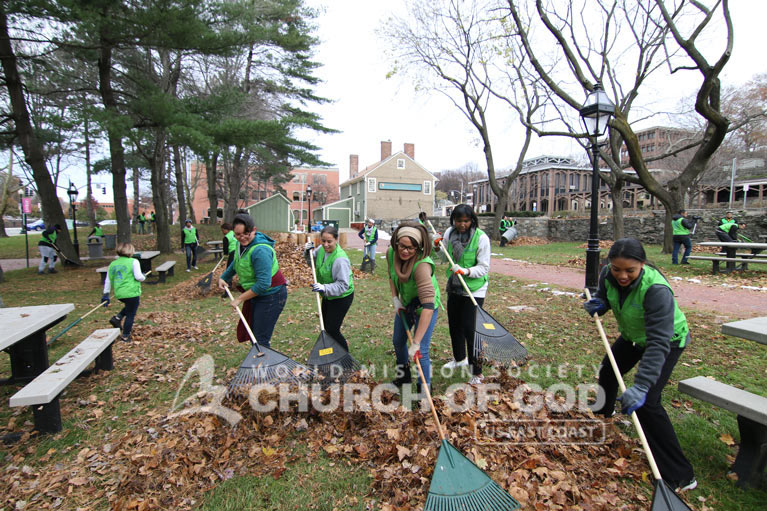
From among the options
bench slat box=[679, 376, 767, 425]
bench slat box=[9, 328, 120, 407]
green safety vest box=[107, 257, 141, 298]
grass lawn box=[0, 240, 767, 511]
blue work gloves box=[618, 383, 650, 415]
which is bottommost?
grass lawn box=[0, 240, 767, 511]

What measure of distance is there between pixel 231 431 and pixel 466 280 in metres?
2.59

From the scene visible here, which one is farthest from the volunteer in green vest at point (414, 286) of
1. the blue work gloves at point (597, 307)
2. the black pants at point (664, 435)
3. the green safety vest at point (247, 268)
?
the black pants at point (664, 435)

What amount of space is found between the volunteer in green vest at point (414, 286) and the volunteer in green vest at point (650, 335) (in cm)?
130

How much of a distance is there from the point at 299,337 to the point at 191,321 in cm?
262

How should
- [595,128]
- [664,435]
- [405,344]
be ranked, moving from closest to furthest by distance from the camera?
[664,435], [405,344], [595,128]

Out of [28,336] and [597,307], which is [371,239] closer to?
[28,336]

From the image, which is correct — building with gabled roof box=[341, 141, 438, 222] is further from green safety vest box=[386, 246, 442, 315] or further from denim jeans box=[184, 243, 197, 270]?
green safety vest box=[386, 246, 442, 315]

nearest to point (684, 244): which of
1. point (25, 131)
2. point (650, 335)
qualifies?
point (650, 335)

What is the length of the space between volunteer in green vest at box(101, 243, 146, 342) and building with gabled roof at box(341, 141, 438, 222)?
122 feet

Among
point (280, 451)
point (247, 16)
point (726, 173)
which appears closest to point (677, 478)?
point (280, 451)

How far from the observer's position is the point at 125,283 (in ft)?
18.2

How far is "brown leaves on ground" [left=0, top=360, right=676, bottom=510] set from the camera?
100.0 inches

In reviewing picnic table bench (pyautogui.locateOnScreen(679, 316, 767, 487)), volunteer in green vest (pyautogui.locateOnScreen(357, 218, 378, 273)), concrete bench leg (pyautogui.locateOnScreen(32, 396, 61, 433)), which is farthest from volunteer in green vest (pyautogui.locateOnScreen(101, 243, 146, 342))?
volunteer in green vest (pyautogui.locateOnScreen(357, 218, 378, 273))

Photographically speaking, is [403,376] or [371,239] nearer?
[403,376]
